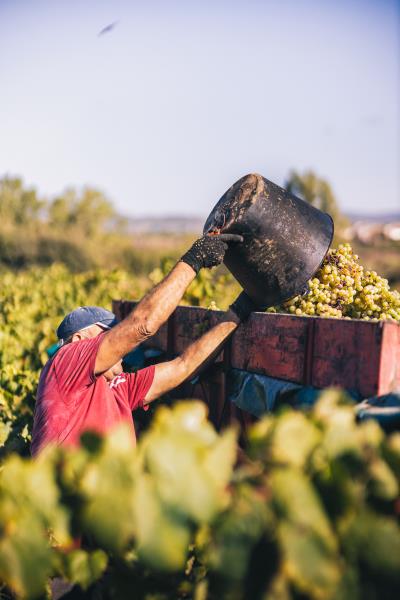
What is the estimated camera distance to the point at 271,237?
358cm

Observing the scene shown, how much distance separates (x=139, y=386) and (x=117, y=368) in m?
0.19

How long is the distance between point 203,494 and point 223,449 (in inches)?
5.0

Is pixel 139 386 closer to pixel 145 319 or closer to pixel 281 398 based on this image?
pixel 145 319

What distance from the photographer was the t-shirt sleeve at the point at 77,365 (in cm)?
346

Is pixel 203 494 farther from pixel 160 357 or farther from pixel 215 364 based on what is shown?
pixel 160 357

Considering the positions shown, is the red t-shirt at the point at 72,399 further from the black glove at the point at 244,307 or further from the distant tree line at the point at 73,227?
the distant tree line at the point at 73,227

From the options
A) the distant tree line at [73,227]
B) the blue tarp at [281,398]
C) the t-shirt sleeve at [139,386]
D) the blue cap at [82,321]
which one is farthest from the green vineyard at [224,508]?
the distant tree line at [73,227]

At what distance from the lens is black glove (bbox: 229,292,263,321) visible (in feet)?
12.2

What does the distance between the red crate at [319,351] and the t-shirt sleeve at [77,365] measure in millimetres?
795

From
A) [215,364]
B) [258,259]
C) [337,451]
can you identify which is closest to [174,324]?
[215,364]

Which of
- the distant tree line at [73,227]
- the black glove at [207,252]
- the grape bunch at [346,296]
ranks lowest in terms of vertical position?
the distant tree line at [73,227]

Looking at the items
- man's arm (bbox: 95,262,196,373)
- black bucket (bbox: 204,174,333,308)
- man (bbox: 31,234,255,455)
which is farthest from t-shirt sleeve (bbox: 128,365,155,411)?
black bucket (bbox: 204,174,333,308)

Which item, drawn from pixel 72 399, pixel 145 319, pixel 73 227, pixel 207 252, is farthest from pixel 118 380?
pixel 73 227

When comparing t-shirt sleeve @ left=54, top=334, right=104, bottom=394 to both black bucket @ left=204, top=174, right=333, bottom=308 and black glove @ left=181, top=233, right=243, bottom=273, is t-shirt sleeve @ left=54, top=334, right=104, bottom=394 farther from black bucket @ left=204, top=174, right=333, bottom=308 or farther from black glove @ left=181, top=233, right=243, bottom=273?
black bucket @ left=204, top=174, right=333, bottom=308
